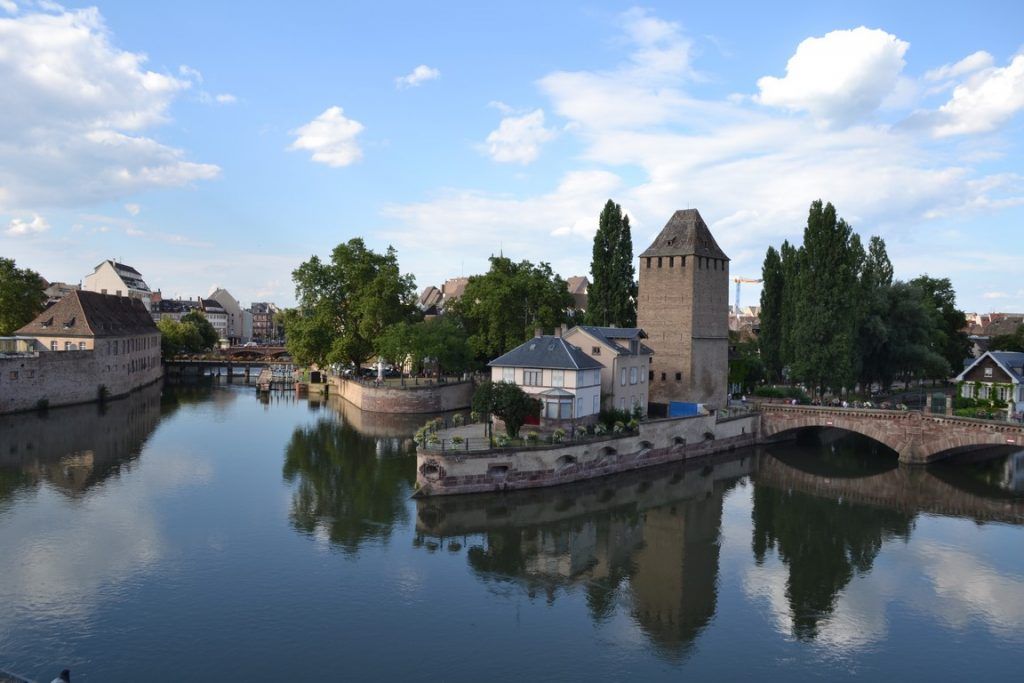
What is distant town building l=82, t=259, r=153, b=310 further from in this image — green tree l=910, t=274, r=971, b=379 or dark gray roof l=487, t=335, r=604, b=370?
green tree l=910, t=274, r=971, b=379

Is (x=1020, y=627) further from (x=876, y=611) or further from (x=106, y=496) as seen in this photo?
(x=106, y=496)

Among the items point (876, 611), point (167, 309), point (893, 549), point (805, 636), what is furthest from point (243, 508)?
point (167, 309)

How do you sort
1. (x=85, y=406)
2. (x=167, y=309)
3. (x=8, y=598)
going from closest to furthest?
(x=8, y=598) → (x=85, y=406) → (x=167, y=309)

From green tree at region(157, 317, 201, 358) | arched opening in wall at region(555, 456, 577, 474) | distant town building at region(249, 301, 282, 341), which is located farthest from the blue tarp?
distant town building at region(249, 301, 282, 341)

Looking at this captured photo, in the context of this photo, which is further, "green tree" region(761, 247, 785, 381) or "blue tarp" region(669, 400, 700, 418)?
"green tree" region(761, 247, 785, 381)

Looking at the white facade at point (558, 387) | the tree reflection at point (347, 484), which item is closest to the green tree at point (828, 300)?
the white facade at point (558, 387)

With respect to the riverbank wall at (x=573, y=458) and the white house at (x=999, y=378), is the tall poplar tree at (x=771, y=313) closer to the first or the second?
the white house at (x=999, y=378)

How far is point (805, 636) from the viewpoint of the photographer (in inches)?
748

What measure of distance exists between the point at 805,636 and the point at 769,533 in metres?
9.89

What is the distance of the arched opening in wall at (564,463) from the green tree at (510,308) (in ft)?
78.3

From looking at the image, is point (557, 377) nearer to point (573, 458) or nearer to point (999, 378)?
point (573, 458)

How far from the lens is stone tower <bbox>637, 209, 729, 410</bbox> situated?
47.2 m

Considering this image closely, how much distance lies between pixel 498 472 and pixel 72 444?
23633mm

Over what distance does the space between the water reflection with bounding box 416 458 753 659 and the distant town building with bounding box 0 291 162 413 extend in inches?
1303
